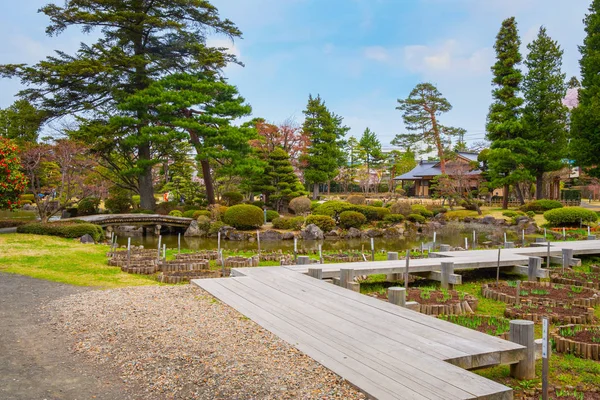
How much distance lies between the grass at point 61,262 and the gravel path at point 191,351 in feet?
7.52

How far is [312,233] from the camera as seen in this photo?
73.3 feet

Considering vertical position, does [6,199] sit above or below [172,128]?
below

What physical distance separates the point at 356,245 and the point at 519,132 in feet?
53.1

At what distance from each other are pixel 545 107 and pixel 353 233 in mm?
15581

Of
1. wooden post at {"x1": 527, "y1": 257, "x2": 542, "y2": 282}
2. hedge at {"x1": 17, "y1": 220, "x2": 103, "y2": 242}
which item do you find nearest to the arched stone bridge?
hedge at {"x1": 17, "y1": 220, "x2": 103, "y2": 242}

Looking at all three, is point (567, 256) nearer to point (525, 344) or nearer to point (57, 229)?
point (525, 344)

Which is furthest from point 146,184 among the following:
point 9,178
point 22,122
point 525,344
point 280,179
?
point 525,344

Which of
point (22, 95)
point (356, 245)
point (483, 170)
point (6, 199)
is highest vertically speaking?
point (22, 95)

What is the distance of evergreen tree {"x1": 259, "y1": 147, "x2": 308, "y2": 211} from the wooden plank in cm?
2217

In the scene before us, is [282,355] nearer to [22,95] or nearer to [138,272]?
[138,272]

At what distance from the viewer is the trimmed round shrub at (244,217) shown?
22875mm

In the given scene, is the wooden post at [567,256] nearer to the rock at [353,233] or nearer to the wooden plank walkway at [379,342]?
the wooden plank walkway at [379,342]

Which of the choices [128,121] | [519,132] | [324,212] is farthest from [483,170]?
[128,121]

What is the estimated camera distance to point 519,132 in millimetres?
29359
